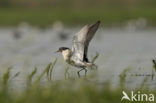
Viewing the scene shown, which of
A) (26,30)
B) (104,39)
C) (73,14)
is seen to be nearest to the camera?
(104,39)

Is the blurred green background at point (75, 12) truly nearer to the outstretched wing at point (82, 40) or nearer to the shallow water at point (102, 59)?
the shallow water at point (102, 59)

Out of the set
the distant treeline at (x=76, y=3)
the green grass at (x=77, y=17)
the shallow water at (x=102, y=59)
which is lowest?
the shallow water at (x=102, y=59)

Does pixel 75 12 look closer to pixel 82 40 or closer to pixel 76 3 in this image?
pixel 76 3

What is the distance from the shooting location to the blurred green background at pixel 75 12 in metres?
32.0

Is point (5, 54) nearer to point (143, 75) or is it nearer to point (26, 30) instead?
point (143, 75)

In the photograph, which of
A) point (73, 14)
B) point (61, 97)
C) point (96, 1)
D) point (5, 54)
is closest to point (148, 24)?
point (73, 14)

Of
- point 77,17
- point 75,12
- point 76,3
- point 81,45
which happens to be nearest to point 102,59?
point 81,45

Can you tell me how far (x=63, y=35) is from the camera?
2362 centimetres

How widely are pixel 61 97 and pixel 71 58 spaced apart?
2685 millimetres

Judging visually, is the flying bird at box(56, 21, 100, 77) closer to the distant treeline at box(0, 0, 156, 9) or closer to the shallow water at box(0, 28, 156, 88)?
the shallow water at box(0, 28, 156, 88)

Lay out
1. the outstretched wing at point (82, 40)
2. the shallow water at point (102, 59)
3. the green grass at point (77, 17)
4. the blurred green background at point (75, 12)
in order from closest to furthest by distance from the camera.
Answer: the outstretched wing at point (82, 40) < the shallow water at point (102, 59) < the green grass at point (77, 17) < the blurred green background at point (75, 12)

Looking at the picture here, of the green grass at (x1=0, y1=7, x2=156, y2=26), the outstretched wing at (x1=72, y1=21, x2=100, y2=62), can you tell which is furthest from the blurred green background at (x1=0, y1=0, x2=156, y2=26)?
the outstretched wing at (x1=72, y1=21, x2=100, y2=62)

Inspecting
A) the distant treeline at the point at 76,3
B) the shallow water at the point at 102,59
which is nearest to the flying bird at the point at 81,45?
the shallow water at the point at 102,59

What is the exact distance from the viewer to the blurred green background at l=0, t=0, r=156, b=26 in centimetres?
3203
